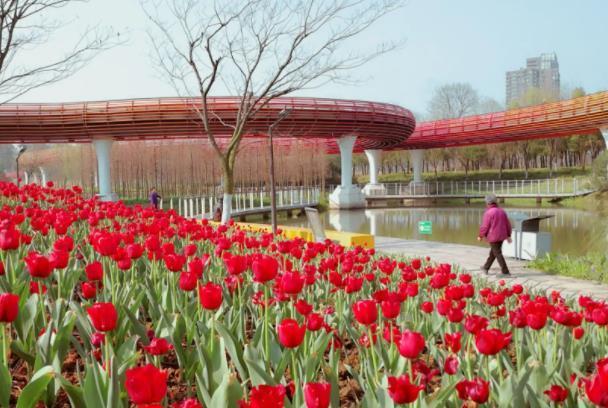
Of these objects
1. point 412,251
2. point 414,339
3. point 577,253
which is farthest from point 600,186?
point 414,339

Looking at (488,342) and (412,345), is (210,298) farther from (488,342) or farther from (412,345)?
(488,342)

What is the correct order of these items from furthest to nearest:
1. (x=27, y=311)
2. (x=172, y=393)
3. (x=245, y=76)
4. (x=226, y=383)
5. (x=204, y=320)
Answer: (x=245, y=76)
(x=204, y=320)
(x=27, y=311)
(x=172, y=393)
(x=226, y=383)

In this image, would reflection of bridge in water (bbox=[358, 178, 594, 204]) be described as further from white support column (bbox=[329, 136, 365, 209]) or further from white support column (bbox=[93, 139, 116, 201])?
white support column (bbox=[93, 139, 116, 201])

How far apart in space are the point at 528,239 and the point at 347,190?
2214cm

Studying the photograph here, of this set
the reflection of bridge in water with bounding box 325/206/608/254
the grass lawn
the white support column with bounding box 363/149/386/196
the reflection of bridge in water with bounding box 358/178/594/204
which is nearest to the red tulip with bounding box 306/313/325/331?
the grass lawn

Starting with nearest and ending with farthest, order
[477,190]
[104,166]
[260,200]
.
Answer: [104,166]
[260,200]
[477,190]

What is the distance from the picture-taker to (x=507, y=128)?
3131 centimetres

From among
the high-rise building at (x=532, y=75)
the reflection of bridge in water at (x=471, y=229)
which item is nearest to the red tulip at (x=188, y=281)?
the reflection of bridge in water at (x=471, y=229)

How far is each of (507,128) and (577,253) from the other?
20937mm

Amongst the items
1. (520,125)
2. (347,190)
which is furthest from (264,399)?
(520,125)

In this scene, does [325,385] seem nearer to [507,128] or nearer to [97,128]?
[97,128]

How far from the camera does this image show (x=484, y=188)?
127 feet

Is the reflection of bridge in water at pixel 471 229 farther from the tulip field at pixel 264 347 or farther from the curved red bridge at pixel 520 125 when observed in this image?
the tulip field at pixel 264 347

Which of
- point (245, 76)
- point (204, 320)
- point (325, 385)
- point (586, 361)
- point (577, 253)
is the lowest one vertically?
point (577, 253)
